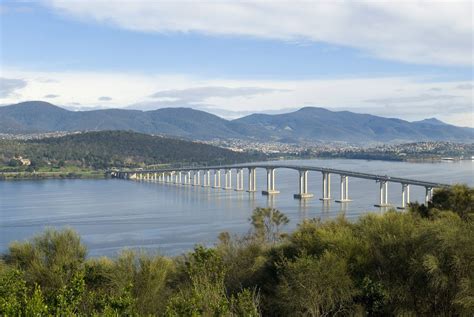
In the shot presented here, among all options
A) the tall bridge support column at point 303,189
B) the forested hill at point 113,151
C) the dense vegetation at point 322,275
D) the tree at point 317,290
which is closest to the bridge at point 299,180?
the tall bridge support column at point 303,189

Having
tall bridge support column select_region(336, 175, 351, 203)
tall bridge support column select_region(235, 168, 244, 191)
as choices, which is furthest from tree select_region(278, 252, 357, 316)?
tall bridge support column select_region(235, 168, 244, 191)

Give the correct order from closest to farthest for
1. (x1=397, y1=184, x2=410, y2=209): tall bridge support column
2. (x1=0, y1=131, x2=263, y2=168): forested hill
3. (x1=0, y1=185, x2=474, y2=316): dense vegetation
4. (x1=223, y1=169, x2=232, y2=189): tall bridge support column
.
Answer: (x1=0, y1=185, x2=474, y2=316): dense vegetation
(x1=397, y1=184, x2=410, y2=209): tall bridge support column
(x1=223, y1=169, x2=232, y2=189): tall bridge support column
(x1=0, y1=131, x2=263, y2=168): forested hill

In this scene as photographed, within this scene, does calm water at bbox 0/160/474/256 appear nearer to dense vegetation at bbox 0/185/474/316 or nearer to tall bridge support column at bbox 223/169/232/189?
tall bridge support column at bbox 223/169/232/189

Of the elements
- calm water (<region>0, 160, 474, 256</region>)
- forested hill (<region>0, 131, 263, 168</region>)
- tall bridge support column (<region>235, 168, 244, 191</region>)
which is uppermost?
forested hill (<region>0, 131, 263, 168</region>)

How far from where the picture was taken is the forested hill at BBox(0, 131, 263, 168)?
81.9 m

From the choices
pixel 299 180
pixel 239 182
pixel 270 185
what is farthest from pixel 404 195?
pixel 239 182

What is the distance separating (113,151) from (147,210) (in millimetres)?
51732

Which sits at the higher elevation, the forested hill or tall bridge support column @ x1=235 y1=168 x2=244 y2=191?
the forested hill

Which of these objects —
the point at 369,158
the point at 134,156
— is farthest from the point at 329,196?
the point at 369,158

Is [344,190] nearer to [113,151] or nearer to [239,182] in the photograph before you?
[239,182]

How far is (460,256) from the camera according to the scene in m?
10.2

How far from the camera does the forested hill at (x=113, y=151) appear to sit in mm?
81875

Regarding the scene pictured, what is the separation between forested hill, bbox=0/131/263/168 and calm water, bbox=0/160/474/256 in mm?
19861

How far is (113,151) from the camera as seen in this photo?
9125 cm
